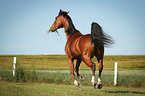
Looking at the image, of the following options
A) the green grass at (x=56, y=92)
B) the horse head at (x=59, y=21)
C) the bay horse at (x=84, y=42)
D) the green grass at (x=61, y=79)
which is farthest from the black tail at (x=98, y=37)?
the green grass at (x=61, y=79)

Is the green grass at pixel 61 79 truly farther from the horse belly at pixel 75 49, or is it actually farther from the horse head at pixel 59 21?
the horse belly at pixel 75 49

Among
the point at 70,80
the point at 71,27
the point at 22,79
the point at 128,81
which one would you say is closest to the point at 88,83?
the point at 70,80

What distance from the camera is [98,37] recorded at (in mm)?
5633

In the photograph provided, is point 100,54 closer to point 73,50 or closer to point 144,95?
point 73,50

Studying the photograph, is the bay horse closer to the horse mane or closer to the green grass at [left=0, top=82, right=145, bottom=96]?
the horse mane

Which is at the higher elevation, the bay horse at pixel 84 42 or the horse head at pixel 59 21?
the horse head at pixel 59 21

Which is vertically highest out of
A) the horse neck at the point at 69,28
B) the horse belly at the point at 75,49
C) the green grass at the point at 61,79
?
the horse neck at the point at 69,28

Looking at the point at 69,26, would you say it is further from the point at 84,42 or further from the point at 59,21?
the point at 84,42

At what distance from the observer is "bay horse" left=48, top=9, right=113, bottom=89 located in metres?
5.55

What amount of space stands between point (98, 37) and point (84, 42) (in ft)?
1.49

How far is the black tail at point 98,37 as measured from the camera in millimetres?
5605

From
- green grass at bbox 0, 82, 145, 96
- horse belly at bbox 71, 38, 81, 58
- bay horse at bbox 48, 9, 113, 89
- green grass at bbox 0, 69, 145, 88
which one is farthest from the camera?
green grass at bbox 0, 69, 145, 88

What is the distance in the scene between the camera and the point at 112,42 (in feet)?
18.8

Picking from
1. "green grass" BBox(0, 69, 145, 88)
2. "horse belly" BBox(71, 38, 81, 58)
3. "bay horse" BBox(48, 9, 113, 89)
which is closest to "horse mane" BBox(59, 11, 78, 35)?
"bay horse" BBox(48, 9, 113, 89)
